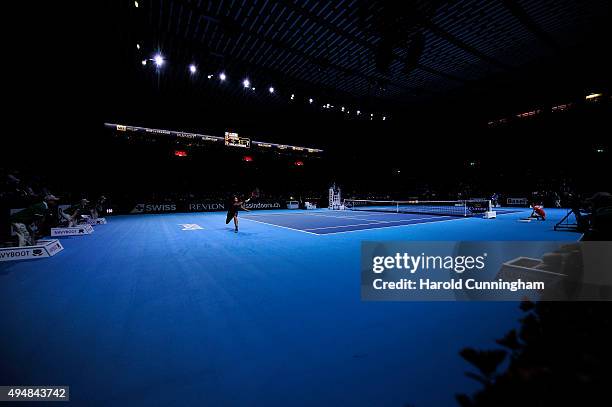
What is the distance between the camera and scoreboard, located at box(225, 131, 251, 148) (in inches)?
893

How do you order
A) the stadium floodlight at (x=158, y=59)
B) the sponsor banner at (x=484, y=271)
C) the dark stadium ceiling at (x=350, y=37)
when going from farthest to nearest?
the stadium floodlight at (x=158, y=59), the dark stadium ceiling at (x=350, y=37), the sponsor banner at (x=484, y=271)

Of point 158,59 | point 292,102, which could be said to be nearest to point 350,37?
point 292,102

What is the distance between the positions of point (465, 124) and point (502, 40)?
1221cm

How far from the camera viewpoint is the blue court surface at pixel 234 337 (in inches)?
77.8

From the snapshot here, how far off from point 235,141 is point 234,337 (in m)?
22.3

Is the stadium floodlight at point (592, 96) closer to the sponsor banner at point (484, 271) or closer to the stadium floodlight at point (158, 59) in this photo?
the sponsor banner at point (484, 271)

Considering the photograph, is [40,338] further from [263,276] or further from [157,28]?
[157,28]

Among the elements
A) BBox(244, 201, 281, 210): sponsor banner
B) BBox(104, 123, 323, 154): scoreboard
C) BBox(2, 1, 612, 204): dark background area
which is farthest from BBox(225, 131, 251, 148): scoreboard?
BBox(244, 201, 281, 210): sponsor banner

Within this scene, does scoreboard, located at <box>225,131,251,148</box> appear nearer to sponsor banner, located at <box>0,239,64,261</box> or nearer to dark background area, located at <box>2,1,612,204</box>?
dark background area, located at <box>2,1,612,204</box>

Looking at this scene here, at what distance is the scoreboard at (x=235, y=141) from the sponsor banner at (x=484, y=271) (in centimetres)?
1912

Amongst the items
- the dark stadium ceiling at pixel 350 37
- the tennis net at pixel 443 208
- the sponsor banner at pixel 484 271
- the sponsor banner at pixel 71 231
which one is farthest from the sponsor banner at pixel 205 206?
the sponsor banner at pixel 484 271

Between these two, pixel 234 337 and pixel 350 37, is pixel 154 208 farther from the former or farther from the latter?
pixel 234 337


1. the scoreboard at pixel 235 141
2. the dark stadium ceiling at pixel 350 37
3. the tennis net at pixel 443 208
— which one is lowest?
the tennis net at pixel 443 208

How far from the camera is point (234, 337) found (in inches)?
105
